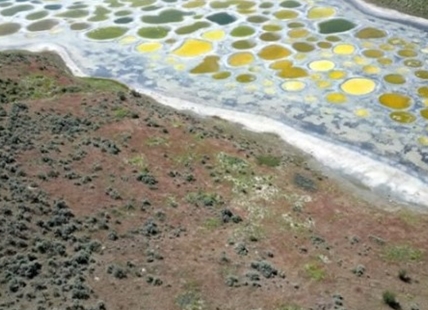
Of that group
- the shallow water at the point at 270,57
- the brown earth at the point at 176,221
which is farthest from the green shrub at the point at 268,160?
the shallow water at the point at 270,57

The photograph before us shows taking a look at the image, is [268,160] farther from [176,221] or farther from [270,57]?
[270,57]

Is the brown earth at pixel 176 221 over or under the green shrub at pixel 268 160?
over

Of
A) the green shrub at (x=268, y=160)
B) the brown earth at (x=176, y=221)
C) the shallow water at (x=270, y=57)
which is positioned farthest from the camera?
the shallow water at (x=270, y=57)

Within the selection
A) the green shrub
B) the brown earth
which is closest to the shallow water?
the green shrub

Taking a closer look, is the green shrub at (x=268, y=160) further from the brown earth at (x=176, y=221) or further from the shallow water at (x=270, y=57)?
the shallow water at (x=270, y=57)

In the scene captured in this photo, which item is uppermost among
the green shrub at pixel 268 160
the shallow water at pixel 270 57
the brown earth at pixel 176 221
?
the brown earth at pixel 176 221

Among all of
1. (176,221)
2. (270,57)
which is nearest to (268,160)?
(176,221)

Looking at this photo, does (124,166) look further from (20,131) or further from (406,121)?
(406,121)

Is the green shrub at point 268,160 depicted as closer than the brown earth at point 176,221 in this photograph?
No
